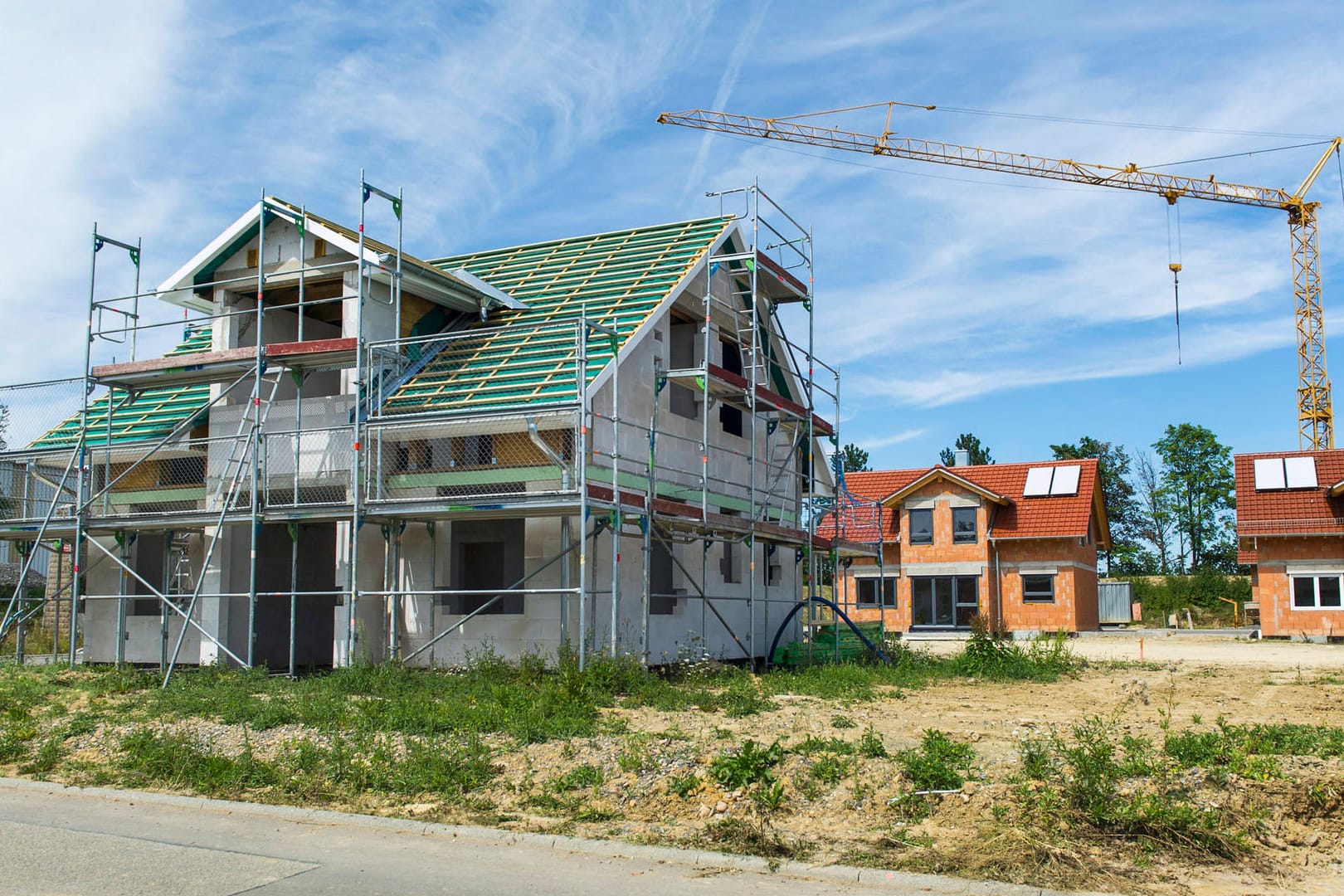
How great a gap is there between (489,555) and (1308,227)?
70517 millimetres

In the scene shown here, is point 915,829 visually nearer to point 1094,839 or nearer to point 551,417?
point 1094,839

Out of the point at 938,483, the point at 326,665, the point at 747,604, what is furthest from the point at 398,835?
the point at 938,483

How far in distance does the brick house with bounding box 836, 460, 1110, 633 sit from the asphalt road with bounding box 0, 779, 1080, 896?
32286 mm

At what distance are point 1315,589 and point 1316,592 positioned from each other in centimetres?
10

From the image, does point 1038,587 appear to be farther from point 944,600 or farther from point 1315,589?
point 1315,589

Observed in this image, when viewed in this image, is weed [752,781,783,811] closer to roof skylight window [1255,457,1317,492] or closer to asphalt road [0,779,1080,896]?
asphalt road [0,779,1080,896]

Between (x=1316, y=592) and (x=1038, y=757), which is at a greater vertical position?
(x=1316, y=592)

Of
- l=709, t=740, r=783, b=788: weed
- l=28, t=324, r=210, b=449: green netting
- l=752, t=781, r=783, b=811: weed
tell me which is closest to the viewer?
l=752, t=781, r=783, b=811: weed

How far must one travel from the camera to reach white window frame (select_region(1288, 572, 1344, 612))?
36125mm

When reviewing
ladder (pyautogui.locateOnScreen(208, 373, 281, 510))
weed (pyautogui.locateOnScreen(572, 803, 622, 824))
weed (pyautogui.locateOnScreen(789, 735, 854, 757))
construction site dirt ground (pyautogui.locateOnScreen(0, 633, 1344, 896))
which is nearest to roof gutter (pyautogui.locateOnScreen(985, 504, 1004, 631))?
construction site dirt ground (pyautogui.locateOnScreen(0, 633, 1344, 896))

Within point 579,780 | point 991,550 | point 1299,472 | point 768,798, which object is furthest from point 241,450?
point 1299,472

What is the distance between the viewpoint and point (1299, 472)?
→ 38.6 metres

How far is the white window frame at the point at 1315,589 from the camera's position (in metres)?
36.1

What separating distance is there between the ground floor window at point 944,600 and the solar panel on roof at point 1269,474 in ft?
32.0
